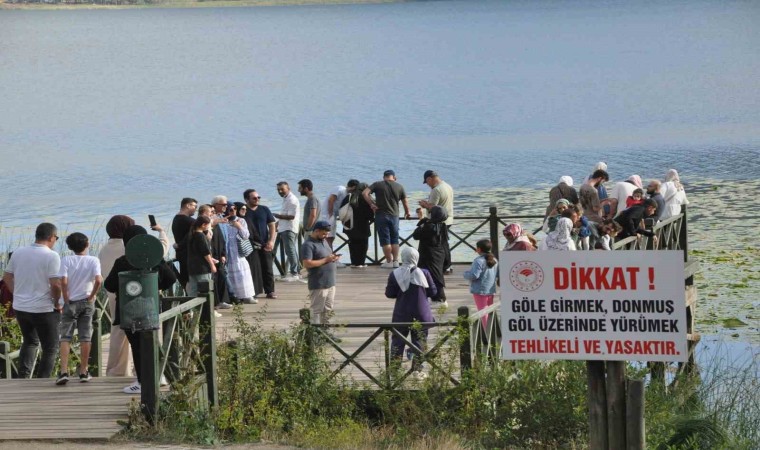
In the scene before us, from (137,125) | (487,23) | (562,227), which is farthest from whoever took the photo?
(487,23)

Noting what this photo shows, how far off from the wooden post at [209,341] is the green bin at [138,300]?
828 mm

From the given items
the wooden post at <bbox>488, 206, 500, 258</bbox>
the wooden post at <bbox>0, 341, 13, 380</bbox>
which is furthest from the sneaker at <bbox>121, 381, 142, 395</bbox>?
the wooden post at <bbox>488, 206, 500, 258</bbox>

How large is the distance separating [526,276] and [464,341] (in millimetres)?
3762

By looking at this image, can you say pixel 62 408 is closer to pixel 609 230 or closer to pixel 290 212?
pixel 609 230

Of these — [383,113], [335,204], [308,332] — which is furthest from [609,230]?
[383,113]

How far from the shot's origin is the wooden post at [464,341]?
490 inches

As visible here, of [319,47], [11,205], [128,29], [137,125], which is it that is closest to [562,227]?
[11,205]

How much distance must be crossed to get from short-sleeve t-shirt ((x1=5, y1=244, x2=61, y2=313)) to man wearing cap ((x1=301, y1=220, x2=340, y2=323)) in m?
3.38

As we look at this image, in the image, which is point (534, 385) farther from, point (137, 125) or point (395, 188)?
point (137, 125)

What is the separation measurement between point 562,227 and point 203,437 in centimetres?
533

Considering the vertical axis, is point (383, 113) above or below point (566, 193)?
above

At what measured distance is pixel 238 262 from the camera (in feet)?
55.2

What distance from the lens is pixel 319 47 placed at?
115000mm

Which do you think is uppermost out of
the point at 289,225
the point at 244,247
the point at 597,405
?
the point at 289,225
